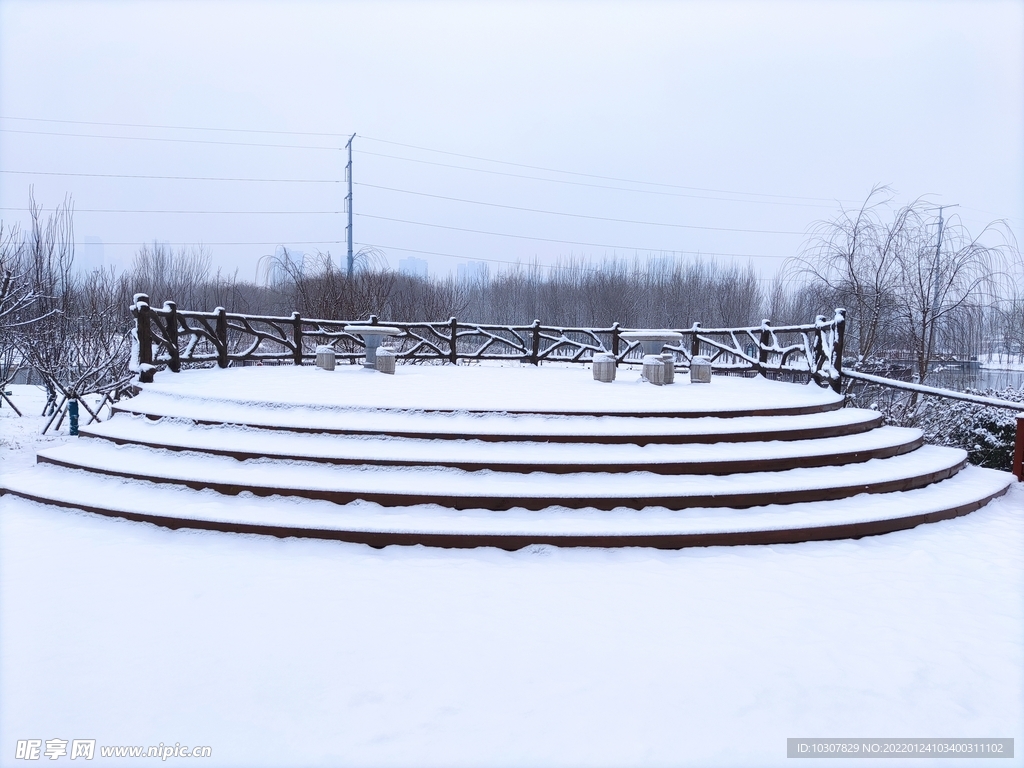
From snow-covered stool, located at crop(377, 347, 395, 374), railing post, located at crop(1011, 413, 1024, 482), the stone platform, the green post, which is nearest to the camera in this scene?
the stone platform


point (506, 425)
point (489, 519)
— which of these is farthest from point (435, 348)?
point (489, 519)

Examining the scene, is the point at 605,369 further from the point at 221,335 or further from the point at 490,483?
the point at 221,335

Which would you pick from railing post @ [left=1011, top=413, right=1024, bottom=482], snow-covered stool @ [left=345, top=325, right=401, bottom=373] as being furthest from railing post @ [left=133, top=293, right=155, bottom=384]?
railing post @ [left=1011, top=413, right=1024, bottom=482]

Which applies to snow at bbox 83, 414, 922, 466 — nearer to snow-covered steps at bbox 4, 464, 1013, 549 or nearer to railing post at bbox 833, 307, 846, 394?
snow-covered steps at bbox 4, 464, 1013, 549

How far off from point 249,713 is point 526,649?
1565 millimetres

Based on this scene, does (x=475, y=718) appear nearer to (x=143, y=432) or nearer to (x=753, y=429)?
(x=753, y=429)

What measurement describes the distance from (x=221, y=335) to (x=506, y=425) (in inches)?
319

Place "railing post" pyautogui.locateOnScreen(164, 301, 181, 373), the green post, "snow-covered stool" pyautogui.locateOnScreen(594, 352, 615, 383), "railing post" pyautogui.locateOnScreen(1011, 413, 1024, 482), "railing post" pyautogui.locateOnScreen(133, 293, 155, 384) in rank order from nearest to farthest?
"railing post" pyautogui.locateOnScreen(1011, 413, 1024, 482) < "railing post" pyautogui.locateOnScreen(133, 293, 155, 384) < "railing post" pyautogui.locateOnScreen(164, 301, 181, 373) < "snow-covered stool" pyautogui.locateOnScreen(594, 352, 615, 383) < the green post

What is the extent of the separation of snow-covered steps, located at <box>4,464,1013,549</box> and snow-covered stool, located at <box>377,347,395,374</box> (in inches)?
211

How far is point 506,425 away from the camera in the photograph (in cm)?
683

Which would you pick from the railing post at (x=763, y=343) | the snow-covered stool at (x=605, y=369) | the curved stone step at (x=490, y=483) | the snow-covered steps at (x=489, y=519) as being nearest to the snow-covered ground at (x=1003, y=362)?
the railing post at (x=763, y=343)

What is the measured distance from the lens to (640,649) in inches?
149

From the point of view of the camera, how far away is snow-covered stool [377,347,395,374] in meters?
11.3

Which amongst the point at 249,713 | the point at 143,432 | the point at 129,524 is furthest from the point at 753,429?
the point at 143,432
